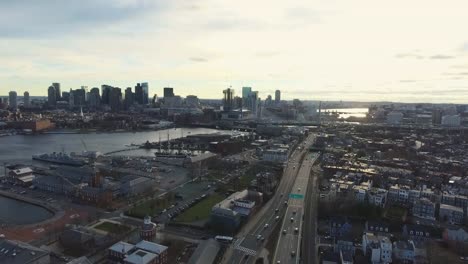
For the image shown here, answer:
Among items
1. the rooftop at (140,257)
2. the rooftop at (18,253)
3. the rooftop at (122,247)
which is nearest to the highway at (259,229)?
the rooftop at (140,257)

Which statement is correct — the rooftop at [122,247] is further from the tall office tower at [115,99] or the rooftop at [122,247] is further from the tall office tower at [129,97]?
the tall office tower at [129,97]

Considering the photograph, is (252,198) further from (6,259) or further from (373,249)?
(6,259)

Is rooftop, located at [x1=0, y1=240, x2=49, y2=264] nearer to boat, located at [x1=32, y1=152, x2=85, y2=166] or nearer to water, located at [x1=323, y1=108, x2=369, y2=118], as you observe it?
boat, located at [x1=32, y1=152, x2=85, y2=166]

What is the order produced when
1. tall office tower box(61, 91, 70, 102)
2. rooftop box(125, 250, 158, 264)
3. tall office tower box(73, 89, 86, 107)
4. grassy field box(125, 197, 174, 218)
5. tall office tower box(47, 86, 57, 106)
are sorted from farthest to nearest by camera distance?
tall office tower box(61, 91, 70, 102), tall office tower box(47, 86, 57, 106), tall office tower box(73, 89, 86, 107), grassy field box(125, 197, 174, 218), rooftop box(125, 250, 158, 264)

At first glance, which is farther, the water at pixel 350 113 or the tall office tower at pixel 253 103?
the water at pixel 350 113

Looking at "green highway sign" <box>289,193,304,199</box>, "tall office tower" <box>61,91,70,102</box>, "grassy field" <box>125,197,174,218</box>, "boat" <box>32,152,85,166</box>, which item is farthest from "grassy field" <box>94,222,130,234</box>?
"tall office tower" <box>61,91,70,102</box>

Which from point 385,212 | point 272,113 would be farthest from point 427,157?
point 272,113

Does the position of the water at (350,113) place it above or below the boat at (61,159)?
above
